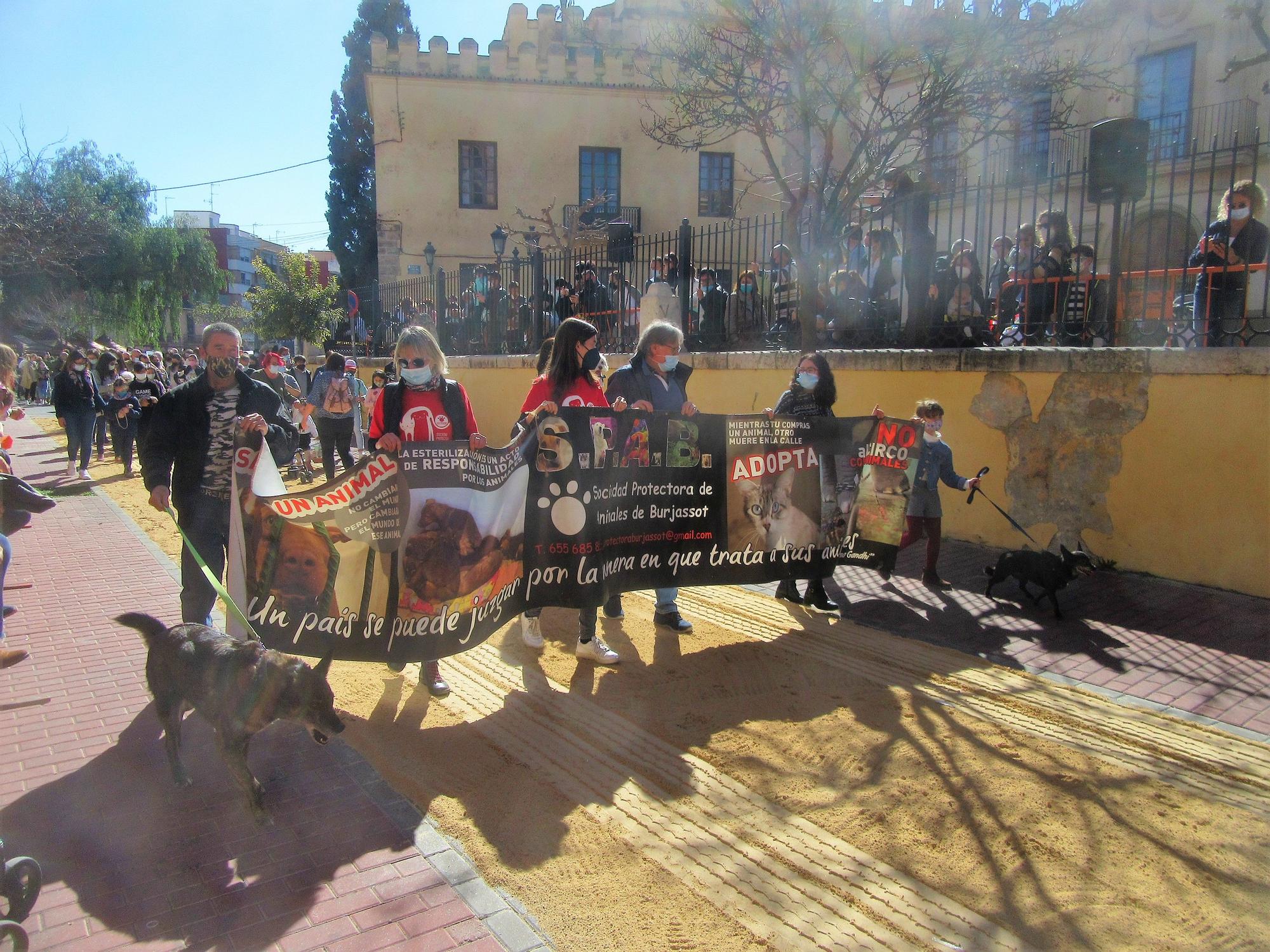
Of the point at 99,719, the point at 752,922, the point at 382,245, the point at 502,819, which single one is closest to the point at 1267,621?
the point at 752,922

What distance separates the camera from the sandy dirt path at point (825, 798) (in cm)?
319

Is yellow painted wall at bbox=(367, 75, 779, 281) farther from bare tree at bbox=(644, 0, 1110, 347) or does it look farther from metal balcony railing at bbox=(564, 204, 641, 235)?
bare tree at bbox=(644, 0, 1110, 347)

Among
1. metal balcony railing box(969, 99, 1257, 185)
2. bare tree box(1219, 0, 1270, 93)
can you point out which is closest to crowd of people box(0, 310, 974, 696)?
metal balcony railing box(969, 99, 1257, 185)

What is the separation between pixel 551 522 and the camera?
560 cm

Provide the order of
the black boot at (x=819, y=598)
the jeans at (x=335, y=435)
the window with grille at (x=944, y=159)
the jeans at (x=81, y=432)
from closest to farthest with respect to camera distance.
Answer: the black boot at (x=819, y=598), the window with grille at (x=944, y=159), the jeans at (x=335, y=435), the jeans at (x=81, y=432)

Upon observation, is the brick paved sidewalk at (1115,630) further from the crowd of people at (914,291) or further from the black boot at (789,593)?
the crowd of people at (914,291)

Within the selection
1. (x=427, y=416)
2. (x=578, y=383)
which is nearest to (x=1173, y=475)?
(x=578, y=383)

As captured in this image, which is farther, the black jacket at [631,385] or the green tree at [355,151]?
the green tree at [355,151]

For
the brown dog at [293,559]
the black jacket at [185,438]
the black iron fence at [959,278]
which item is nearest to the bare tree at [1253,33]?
the black iron fence at [959,278]

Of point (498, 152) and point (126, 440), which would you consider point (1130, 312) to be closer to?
point (126, 440)

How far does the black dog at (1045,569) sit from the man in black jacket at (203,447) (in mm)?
5268

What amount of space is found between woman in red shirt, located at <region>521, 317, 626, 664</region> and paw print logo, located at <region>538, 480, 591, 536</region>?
0.52 meters

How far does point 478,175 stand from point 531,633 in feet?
85.3

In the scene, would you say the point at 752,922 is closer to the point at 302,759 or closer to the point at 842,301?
the point at 302,759
